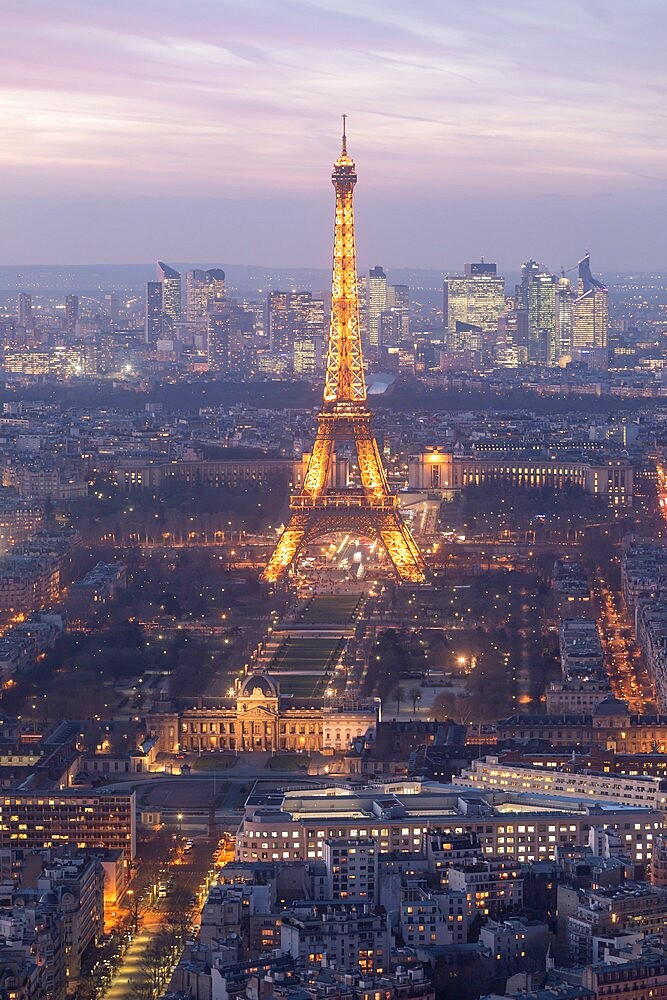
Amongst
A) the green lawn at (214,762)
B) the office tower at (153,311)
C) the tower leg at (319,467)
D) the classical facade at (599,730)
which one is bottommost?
the office tower at (153,311)

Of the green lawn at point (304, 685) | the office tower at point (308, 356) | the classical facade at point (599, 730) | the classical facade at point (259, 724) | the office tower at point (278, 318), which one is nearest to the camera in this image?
the classical facade at point (599, 730)

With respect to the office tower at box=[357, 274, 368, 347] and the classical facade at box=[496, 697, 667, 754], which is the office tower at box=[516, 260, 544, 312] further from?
the classical facade at box=[496, 697, 667, 754]

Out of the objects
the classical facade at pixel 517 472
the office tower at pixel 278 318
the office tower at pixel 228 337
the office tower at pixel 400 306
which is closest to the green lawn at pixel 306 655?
the classical facade at pixel 517 472

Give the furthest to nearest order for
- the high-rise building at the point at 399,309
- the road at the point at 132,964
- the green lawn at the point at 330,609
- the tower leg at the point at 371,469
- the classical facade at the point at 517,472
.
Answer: the high-rise building at the point at 399,309 < the classical facade at the point at 517,472 < the tower leg at the point at 371,469 < the green lawn at the point at 330,609 < the road at the point at 132,964

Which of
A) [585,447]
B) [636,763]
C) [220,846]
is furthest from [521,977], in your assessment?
[585,447]

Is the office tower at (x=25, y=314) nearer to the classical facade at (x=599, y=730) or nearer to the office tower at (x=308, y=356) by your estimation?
the office tower at (x=308, y=356)

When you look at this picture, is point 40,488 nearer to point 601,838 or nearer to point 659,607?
point 659,607

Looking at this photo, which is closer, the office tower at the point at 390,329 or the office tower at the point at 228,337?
the office tower at the point at 228,337

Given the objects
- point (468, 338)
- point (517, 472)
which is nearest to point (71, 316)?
point (468, 338)
